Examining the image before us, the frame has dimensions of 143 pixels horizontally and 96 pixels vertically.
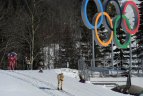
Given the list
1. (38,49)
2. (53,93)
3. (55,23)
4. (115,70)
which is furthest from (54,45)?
(53,93)

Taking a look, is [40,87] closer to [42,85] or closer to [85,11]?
[42,85]

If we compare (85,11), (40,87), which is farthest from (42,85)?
(85,11)

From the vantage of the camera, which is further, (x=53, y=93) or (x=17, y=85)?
(x=17, y=85)

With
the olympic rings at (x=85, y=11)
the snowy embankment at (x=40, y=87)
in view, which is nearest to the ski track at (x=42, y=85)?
the snowy embankment at (x=40, y=87)

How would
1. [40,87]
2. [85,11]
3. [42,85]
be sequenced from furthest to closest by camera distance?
[85,11] < [42,85] < [40,87]

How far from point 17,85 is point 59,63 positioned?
4932 centimetres

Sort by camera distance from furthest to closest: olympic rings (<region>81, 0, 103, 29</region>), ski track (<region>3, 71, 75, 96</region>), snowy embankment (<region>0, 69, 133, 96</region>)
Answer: olympic rings (<region>81, 0, 103, 29</region>), ski track (<region>3, 71, 75, 96</region>), snowy embankment (<region>0, 69, 133, 96</region>)

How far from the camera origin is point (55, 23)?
78562 mm

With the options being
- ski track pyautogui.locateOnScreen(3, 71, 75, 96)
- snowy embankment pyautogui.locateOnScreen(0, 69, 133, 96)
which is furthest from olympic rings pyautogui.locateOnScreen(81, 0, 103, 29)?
ski track pyautogui.locateOnScreen(3, 71, 75, 96)

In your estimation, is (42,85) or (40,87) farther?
(42,85)

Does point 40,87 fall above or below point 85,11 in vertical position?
below

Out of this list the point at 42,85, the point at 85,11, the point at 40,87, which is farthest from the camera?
the point at 85,11

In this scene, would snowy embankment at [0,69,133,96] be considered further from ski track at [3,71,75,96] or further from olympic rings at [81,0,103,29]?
olympic rings at [81,0,103,29]

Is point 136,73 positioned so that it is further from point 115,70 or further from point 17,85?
point 17,85
